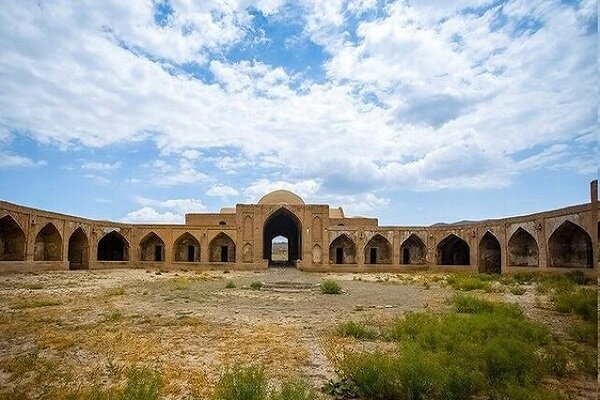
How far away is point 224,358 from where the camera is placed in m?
6.12

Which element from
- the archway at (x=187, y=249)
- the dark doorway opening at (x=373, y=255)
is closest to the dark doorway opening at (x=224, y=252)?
the archway at (x=187, y=249)

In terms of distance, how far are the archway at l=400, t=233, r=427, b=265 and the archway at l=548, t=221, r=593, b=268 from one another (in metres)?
11.1

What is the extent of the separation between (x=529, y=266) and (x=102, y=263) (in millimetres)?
25557

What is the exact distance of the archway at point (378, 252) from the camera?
105 feet

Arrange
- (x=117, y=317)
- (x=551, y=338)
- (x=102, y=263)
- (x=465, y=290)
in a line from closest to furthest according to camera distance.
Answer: (x=551, y=338) → (x=117, y=317) → (x=465, y=290) → (x=102, y=263)

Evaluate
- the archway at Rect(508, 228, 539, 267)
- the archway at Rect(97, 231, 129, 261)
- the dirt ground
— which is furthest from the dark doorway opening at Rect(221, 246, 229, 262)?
the archway at Rect(508, 228, 539, 267)

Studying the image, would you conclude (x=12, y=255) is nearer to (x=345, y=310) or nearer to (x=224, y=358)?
(x=345, y=310)

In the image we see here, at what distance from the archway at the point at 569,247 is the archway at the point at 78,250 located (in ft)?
86.7

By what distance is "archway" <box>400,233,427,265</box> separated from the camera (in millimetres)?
32062

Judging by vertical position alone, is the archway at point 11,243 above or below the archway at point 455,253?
above

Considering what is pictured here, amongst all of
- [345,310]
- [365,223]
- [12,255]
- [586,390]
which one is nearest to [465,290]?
[345,310]

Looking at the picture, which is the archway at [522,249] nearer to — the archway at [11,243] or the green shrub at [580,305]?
the green shrub at [580,305]

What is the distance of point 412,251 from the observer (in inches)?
1273

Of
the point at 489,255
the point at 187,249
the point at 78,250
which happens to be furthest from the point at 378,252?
the point at 78,250
